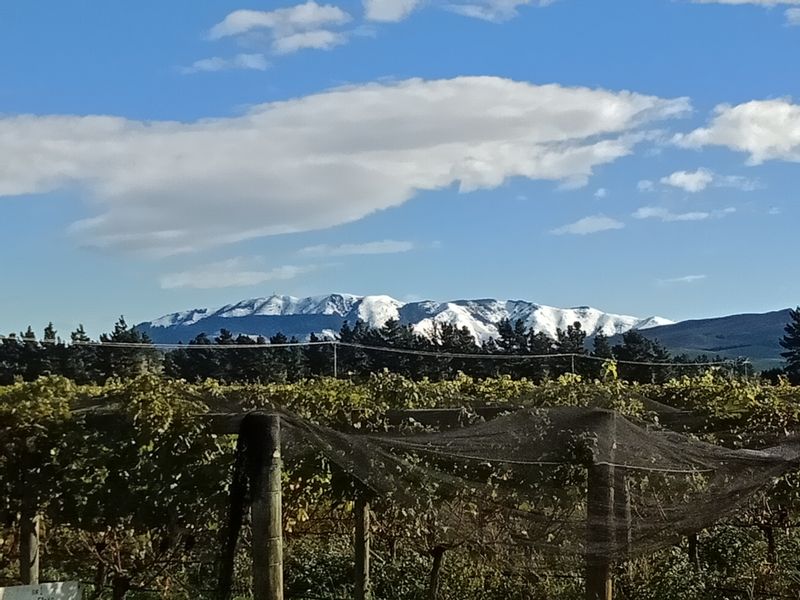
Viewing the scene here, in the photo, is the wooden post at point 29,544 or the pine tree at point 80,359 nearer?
the wooden post at point 29,544

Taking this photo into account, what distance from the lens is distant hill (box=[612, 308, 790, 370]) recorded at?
164 meters

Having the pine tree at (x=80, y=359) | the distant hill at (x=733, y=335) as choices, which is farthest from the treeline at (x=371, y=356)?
the distant hill at (x=733, y=335)

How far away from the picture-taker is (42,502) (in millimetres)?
6402

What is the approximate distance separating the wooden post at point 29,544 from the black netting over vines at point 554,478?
6.05ft

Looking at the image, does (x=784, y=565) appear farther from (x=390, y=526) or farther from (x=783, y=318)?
A: (x=783, y=318)

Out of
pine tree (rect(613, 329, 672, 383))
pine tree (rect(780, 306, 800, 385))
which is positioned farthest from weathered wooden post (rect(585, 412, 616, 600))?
pine tree (rect(780, 306, 800, 385))

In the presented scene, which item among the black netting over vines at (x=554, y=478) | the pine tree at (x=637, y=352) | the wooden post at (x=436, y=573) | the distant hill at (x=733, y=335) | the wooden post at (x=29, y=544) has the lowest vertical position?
the wooden post at (x=436, y=573)

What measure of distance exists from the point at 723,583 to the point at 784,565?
0.45m

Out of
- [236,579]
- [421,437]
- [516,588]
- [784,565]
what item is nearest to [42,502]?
[236,579]

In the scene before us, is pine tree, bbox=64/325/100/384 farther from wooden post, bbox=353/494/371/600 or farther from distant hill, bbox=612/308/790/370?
distant hill, bbox=612/308/790/370

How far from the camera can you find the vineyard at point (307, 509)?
5953mm

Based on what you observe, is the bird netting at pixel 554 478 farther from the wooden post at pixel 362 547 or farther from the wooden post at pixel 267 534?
the wooden post at pixel 362 547

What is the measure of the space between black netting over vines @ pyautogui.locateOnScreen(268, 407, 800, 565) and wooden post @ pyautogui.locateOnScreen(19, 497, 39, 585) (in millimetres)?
1844

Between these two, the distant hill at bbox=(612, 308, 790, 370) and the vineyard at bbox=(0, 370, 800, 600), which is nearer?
the vineyard at bbox=(0, 370, 800, 600)
